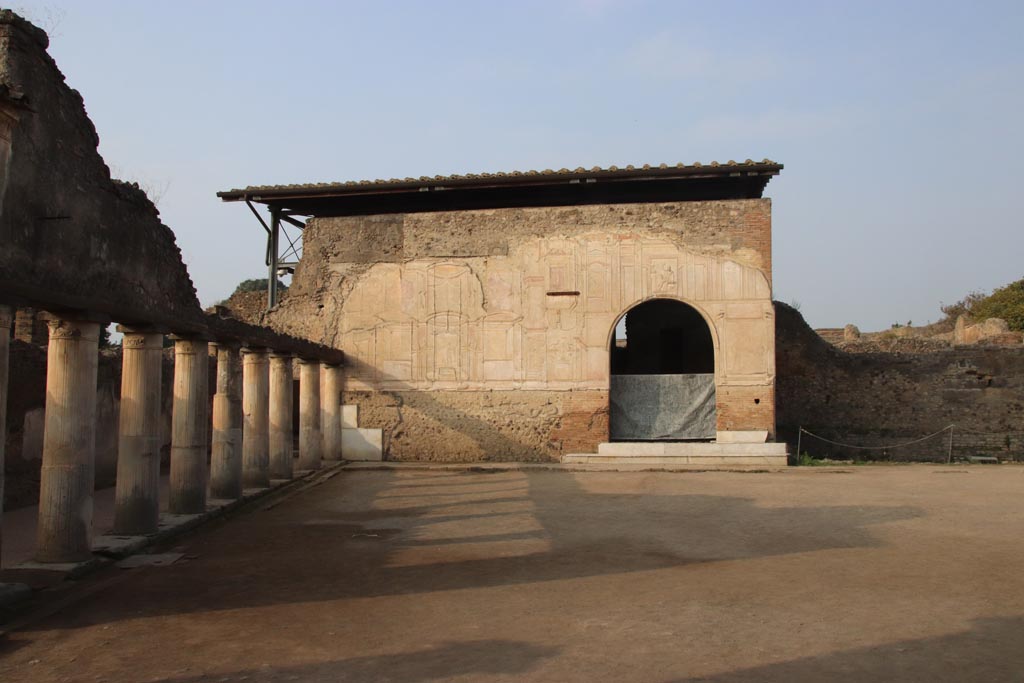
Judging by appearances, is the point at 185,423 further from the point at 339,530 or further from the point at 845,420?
the point at 845,420

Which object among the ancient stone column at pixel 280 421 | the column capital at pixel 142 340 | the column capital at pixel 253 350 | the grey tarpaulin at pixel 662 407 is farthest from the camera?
the grey tarpaulin at pixel 662 407

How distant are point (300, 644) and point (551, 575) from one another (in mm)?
2523

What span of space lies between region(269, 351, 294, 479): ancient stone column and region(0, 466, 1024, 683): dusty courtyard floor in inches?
110

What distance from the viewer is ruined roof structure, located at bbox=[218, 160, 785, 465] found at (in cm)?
1622

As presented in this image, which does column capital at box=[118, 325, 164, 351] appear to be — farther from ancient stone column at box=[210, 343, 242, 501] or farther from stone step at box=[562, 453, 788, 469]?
stone step at box=[562, 453, 788, 469]

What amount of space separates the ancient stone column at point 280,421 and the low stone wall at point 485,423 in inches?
138

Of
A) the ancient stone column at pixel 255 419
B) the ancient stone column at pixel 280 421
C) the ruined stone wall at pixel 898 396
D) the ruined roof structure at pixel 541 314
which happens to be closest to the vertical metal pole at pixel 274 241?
the ruined roof structure at pixel 541 314

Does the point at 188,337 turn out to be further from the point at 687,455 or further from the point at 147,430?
the point at 687,455

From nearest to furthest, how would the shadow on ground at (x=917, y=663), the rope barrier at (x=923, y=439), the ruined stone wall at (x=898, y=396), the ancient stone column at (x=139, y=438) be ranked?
1. the shadow on ground at (x=917, y=663)
2. the ancient stone column at (x=139, y=438)
3. the rope barrier at (x=923, y=439)
4. the ruined stone wall at (x=898, y=396)

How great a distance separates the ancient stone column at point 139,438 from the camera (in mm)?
8617

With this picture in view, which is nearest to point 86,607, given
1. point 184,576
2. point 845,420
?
point 184,576

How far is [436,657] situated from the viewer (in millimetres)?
5039

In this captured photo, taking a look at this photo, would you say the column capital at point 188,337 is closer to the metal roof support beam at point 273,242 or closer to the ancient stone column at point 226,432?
the ancient stone column at point 226,432

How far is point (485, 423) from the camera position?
54.9 feet
